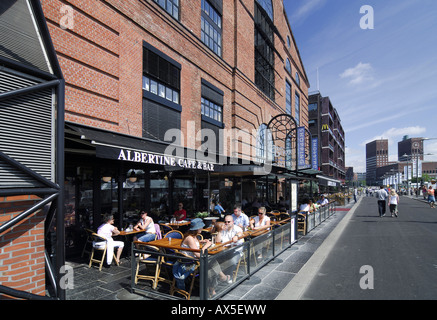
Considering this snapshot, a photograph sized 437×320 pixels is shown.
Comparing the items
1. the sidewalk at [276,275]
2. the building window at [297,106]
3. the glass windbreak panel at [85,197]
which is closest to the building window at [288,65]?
the building window at [297,106]

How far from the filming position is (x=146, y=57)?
30.0 ft

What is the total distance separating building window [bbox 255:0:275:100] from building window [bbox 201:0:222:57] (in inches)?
211

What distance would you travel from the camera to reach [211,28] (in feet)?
44.3

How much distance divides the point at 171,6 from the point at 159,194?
766 centimetres

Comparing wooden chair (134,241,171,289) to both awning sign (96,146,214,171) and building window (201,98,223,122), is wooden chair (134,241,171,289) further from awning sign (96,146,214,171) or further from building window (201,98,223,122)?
building window (201,98,223,122)

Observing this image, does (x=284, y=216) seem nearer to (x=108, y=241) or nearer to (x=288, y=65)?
(x=108, y=241)

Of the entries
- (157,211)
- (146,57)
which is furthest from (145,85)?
(157,211)

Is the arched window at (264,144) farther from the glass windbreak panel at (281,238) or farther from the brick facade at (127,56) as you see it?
the glass windbreak panel at (281,238)

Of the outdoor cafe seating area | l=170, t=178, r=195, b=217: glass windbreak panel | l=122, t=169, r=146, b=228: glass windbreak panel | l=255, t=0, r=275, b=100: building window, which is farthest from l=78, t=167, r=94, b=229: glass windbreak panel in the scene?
l=255, t=0, r=275, b=100: building window

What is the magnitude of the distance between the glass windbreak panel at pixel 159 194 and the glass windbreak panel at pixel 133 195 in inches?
15.9

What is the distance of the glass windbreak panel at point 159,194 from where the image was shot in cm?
948

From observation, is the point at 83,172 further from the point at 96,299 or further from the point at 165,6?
the point at 165,6

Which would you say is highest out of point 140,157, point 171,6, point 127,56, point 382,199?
point 171,6

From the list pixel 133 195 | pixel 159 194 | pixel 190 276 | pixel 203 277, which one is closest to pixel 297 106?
pixel 159 194
